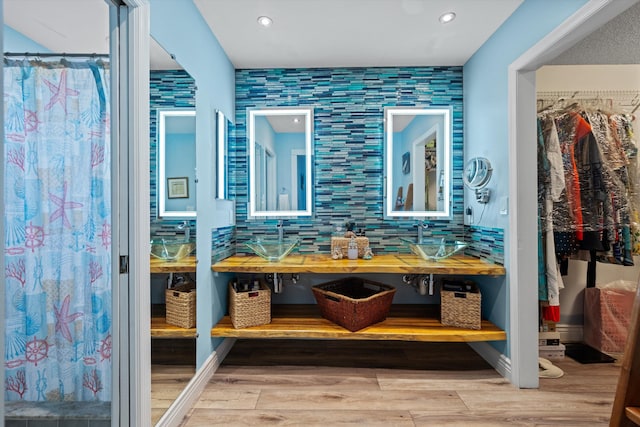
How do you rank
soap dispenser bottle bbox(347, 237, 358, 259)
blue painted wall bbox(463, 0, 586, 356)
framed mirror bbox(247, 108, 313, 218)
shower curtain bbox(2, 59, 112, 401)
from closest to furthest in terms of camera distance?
shower curtain bbox(2, 59, 112, 401) < blue painted wall bbox(463, 0, 586, 356) < soap dispenser bottle bbox(347, 237, 358, 259) < framed mirror bbox(247, 108, 313, 218)

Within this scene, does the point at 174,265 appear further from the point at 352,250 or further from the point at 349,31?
the point at 349,31

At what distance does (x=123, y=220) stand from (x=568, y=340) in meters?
3.49

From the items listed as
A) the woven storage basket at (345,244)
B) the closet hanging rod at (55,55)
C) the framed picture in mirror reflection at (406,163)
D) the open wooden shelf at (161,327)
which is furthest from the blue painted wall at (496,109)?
the closet hanging rod at (55,55)

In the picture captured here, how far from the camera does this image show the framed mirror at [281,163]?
290cm

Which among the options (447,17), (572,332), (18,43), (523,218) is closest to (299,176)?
(447,17)

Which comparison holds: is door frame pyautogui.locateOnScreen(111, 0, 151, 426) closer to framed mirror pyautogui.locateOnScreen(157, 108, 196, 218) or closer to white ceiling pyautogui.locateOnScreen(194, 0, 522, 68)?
framed mirror pyautogui.locateOnScreen(157, 108, 196, 218)

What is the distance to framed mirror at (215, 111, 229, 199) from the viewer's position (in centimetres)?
240

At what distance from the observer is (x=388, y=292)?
241 centimetres

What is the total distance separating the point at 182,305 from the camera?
181 cm

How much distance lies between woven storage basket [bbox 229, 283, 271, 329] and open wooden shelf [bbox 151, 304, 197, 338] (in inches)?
19.1

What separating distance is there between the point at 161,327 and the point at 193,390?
0.61 meters

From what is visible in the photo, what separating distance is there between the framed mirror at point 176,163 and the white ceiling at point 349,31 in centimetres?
27

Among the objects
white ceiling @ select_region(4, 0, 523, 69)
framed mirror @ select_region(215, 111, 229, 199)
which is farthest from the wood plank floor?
white ceiling @ select_region(4, 0, 523, 69)

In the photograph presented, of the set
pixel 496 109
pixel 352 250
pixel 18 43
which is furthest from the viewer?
pixel 352 250
